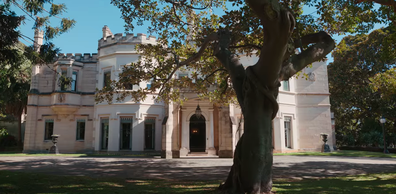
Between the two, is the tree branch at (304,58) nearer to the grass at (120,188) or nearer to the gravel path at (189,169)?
the grass at (120,188)

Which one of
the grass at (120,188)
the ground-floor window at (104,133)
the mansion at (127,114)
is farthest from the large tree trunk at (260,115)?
the ground-floor window at (104,133)

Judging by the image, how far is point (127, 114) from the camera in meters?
23.5

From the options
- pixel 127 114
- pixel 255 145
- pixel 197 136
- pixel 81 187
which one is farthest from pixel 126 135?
pixel 255 145

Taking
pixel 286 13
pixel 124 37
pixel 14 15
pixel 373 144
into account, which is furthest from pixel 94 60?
pixel 373 144

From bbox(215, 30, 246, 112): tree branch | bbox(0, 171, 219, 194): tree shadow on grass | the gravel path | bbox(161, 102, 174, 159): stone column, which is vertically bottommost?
the gravel path

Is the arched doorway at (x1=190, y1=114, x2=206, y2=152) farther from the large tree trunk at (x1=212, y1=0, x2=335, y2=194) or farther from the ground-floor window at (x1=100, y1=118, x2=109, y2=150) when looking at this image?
the large tree trunk at (x1=212, y1=0, x2=335, y2=194)

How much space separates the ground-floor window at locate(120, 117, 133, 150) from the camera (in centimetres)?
2360

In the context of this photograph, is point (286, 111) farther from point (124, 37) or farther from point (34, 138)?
point (34, 138)

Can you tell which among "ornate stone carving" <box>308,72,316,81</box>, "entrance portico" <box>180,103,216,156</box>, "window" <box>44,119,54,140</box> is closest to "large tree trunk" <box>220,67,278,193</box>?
"entrance portico" <box>180,103,216,156</box>

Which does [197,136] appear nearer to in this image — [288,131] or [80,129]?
[288,131]

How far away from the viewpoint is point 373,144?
33312mm

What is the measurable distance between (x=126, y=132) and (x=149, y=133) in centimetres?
194

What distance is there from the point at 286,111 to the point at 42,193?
21025mm

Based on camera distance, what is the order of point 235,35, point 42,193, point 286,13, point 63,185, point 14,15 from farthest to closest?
point 14,15 < point 235,35 < point 63,185 < point 42,193 < point 286,13
